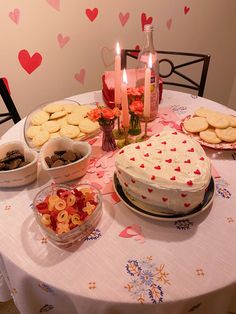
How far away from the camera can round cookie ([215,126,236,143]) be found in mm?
887

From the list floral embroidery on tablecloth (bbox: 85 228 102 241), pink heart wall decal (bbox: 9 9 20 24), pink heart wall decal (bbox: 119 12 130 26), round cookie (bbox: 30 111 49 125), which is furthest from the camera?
pink heart wall decal (bbox: 119 12 130 26)

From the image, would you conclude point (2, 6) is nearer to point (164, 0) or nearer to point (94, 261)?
point (164, 0)

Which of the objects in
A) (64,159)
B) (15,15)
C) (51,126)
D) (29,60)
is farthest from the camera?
(29,60)

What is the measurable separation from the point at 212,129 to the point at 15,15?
1.27 m

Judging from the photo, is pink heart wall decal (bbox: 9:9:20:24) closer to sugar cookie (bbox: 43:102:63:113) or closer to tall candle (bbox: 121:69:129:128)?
sugar cookie (bbox: 43:102:63:113)

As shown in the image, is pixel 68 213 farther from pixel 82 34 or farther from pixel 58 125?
pixel 82 34

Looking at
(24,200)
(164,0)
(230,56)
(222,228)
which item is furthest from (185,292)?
(230,56)

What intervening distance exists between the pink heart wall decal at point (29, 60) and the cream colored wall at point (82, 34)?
20mm

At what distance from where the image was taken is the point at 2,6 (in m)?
1.43

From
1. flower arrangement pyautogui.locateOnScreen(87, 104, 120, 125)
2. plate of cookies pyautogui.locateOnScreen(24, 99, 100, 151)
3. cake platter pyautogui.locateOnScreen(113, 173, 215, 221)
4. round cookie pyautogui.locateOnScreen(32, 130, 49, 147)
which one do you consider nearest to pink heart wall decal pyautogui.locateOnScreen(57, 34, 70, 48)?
plate of cookies pyautogui.locateOnScreen(24, 99, 100, 151)

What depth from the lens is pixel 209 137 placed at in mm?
906

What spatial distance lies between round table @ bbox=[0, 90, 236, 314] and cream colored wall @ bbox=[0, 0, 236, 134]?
1162 mm

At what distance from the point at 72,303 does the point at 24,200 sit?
1.05 feet

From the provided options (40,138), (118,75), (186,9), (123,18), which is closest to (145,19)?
(123,18)
